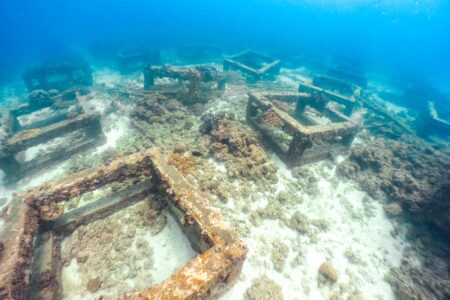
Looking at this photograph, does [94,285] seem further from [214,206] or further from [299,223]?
[299,223]

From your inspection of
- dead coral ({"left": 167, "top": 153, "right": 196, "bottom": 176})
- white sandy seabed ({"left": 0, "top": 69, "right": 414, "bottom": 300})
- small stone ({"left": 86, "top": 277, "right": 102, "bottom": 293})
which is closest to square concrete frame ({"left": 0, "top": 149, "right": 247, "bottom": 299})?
small stone ({"left": 86, "top": 277, "right": 102, "bottom": 293})

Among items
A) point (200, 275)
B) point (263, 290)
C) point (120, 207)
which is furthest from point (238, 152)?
point (200, 275)

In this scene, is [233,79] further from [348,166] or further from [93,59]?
[93,59]

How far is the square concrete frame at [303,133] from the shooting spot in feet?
21.5

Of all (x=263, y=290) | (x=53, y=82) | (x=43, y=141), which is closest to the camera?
(x=263, y=290)

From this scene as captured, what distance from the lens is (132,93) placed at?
11.4m

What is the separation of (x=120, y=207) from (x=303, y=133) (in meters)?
5.16

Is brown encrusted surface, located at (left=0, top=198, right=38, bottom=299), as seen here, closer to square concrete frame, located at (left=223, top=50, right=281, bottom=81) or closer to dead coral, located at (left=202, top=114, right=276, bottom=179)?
dead coral, located at (left=202, top=114, right=276, bottom=179)


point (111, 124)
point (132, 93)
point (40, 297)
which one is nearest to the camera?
point (40, 297)

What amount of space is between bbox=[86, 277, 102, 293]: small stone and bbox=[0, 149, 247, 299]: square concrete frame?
45 centimetres

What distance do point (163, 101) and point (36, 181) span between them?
5.52m

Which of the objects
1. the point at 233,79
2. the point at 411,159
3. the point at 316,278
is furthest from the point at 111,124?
the point at 411,159

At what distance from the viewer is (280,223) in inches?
206

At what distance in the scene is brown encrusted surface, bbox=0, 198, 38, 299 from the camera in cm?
282
